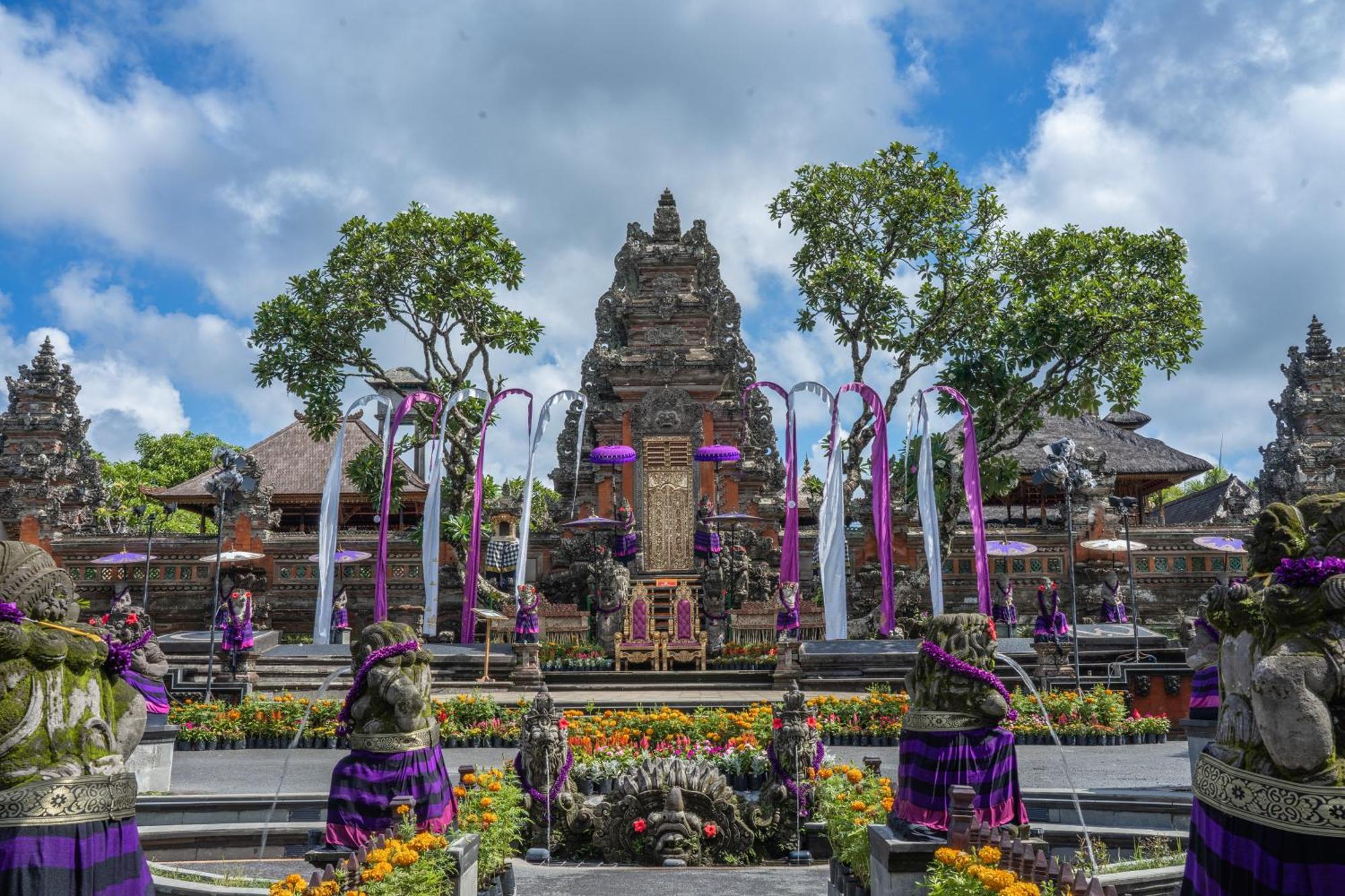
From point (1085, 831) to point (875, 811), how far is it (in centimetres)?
162

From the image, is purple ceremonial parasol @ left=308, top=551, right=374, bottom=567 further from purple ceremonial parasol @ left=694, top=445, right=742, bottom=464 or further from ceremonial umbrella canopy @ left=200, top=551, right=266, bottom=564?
purple ceremonial parasol @ left=694, top=445, right=742, bottom=464

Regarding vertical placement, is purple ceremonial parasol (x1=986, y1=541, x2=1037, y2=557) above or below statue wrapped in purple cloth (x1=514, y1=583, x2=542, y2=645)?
above

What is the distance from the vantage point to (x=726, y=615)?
2400 cm

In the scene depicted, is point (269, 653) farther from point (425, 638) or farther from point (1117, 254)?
point (1117, 254)

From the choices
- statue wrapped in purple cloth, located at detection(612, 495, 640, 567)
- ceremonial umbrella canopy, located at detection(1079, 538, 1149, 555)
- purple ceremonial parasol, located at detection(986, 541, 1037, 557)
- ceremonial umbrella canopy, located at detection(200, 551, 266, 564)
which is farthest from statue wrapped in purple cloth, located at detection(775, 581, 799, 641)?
ceremonial umbrella canopy, located at detection(200, 551, 266, 564)

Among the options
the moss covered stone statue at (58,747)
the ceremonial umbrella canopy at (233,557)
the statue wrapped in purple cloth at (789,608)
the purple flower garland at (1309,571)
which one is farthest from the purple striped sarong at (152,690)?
the ceremonial umbrella canopy at (233,557)

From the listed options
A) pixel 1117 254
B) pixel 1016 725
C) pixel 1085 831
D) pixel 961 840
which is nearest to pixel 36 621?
pixel 961 840

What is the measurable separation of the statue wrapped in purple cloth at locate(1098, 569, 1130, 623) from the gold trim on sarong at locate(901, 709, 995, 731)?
747 inches

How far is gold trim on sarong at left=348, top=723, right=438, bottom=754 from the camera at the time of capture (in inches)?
275

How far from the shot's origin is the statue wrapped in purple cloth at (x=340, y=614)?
80.9 feet

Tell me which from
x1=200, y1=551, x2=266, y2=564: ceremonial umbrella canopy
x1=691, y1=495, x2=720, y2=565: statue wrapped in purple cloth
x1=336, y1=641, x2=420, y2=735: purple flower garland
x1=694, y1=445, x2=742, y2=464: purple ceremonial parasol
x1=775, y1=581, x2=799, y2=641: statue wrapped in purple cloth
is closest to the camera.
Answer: x1=336, y1=641, x2=420, y2=735: purple flower garland

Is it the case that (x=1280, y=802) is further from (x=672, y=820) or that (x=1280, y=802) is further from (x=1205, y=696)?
(x=1205, y=696)

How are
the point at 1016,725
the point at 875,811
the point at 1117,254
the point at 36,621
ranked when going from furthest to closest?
the point at 1117,254, the point at 1016,725, the point at 875,811, the point at 36,621

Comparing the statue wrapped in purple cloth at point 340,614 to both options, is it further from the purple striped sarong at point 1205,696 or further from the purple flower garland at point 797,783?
the purple striped sarong at point 1205,696
